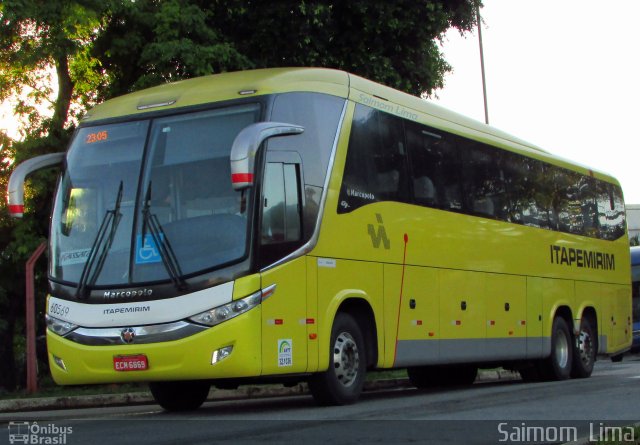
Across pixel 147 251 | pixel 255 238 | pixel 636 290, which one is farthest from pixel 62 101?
pixel 636 290

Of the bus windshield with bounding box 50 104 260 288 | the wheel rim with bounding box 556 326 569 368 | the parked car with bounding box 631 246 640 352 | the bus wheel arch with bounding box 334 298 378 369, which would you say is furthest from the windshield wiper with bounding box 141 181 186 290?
the parked car with bounding box 631 246 640 352

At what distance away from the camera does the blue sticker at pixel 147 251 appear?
11332 mm

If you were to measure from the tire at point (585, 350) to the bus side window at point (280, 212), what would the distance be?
957 cm

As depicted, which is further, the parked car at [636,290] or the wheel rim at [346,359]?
the parked car at [636,290]

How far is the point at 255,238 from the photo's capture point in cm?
1114

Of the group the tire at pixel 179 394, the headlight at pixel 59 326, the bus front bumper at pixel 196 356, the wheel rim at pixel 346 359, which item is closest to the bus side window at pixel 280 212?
the bus front bumper at pixel 196 356

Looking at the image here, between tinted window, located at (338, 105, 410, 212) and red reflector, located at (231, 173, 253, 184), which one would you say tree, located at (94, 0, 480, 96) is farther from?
red reflector, located at (231, 173, 253, 184)

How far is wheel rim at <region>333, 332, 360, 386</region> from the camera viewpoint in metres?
12.4

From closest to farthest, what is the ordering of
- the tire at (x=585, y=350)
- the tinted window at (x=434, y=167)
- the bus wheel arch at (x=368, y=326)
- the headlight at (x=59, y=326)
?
the headlight at (x=59, y=326), the bus wheel arch at (x=368, y=326), the tinted window at (x=434, y=167), the tire at (x=585, y=350)

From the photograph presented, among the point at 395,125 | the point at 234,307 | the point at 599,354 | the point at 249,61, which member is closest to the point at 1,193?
the point at 249,61

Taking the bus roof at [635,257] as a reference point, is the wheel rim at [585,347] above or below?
below

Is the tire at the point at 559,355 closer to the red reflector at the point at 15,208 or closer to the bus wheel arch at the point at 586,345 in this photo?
the bus wheel arch at the point at 586,345

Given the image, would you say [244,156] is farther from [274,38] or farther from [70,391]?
[274,38]

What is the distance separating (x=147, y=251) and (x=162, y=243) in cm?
20
